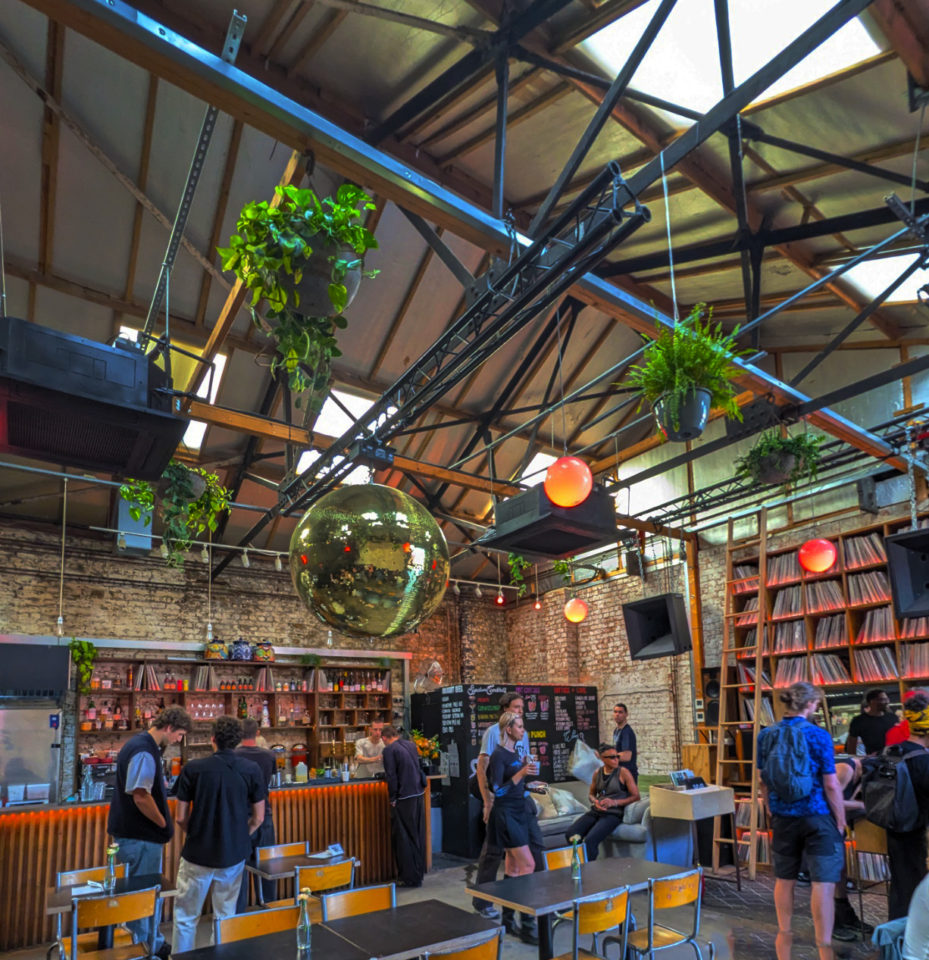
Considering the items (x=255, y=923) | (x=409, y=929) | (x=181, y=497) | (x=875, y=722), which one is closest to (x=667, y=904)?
(x=409, y=929)

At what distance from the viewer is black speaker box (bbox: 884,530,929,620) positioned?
18.6ft

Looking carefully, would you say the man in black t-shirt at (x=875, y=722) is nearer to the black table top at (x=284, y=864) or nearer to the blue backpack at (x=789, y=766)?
the blue backpack at (x=789, y=766)

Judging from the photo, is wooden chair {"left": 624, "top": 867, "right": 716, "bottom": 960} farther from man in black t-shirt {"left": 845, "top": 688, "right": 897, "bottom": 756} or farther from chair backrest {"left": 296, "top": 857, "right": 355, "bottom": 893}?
man in black t-shirt {"left": 845, "top": 688, "right": 897, "bottom": 756}

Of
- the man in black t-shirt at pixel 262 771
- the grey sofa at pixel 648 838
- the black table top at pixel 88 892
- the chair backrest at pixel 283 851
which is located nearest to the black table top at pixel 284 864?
the chair backrest at pixel 283 851

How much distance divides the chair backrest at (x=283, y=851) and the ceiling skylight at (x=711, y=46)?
542 centimetres

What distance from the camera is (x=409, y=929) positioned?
3.16 meters

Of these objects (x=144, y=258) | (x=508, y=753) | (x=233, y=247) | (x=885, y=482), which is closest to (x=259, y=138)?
(x=144, y=258)

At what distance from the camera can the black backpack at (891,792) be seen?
4.36 metres

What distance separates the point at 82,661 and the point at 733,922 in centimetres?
824

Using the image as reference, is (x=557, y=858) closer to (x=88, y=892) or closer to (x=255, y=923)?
(x=255, y=923)

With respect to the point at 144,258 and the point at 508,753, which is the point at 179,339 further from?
the point at 508,753

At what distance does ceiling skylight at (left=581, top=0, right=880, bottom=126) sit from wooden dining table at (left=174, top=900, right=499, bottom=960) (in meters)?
4.50

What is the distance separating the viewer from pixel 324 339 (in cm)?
300

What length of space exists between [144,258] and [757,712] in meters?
7.27
